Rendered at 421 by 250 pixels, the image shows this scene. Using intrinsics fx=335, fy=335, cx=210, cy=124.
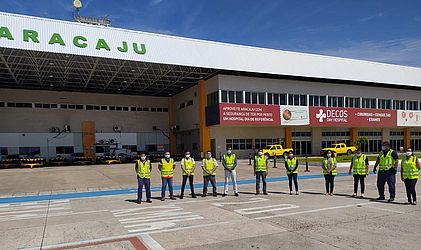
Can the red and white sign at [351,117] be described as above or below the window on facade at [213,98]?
below

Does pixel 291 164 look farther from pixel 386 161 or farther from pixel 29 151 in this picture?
pixel 29 151

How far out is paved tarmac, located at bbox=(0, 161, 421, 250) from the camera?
652cm

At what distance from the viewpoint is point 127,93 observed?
47438 millimetres

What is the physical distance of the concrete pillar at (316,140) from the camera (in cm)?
4403

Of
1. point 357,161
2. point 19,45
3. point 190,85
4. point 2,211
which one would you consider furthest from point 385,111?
point 2,211

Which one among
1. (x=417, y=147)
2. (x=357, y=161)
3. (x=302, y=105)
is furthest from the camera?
(x=417, y=147)

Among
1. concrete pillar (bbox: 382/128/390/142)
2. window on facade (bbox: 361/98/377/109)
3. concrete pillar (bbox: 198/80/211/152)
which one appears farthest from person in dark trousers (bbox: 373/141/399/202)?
concrete pillar (bbox: 382/128/390/142)

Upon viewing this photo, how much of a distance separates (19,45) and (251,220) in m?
24.9

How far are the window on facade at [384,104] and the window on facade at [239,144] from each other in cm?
1962

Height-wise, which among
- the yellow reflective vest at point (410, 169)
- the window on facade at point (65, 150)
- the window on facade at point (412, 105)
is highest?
the window on facade at point (412, 105)

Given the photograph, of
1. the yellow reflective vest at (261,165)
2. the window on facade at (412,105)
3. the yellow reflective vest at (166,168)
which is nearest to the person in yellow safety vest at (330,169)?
the yellow reflective vest at (261,165)

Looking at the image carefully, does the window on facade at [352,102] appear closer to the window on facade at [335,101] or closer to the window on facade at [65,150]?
the window on facade at [335,101]

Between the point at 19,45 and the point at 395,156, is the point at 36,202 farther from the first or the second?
the point at 19,45

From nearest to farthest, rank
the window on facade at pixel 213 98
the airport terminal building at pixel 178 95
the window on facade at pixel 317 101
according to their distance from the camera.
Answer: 1. the airport terminal building at pixel 178 95
2. the window on facade at pixel 213 98
3. the window on facade at pixel 317 101
